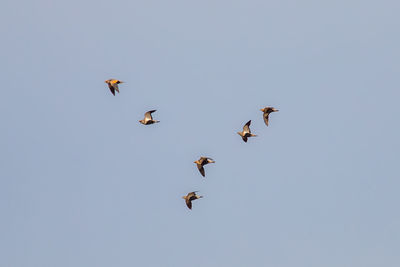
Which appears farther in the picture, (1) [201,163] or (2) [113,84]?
(1) [201,163]

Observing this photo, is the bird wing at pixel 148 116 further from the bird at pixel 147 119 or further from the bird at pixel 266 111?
the bird at pixel 266 111

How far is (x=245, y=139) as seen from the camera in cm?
12650

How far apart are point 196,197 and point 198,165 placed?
4437 mm

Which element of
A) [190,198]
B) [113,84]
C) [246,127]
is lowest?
[190,198]

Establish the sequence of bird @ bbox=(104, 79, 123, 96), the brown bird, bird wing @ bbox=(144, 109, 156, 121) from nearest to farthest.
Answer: bird @ bbox=(104, 79, 123, 96) → the brown bird → bird wing @ bbox=(144, 109, 156, 121)

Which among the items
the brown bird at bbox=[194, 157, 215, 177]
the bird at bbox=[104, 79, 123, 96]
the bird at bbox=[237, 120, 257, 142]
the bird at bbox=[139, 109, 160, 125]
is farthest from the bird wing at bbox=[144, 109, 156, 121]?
the bird at bbox=[237, 120, 257, 142]

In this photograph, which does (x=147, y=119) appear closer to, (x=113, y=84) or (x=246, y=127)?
(x=113, y=84)

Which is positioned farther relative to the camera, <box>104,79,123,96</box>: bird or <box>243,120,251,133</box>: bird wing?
<box>243,120,251,133</box>: bird wing

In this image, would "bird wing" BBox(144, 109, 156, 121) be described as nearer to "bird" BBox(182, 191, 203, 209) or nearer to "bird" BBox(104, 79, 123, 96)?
"bird" BBox(104, 79, 123, 96)

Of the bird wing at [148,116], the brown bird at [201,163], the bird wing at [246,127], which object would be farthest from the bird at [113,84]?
the bird wing at [246,127]

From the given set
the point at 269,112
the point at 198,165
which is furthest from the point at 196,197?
the point at 269,112

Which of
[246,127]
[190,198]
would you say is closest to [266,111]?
[246,127]

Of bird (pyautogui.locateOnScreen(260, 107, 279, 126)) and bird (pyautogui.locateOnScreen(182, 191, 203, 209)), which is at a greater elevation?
bird (pyautogui.locateOnScreen(260, 107, 279, 126))

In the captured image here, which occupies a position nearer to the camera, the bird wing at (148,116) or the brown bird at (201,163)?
the brown bird at (201,163)
